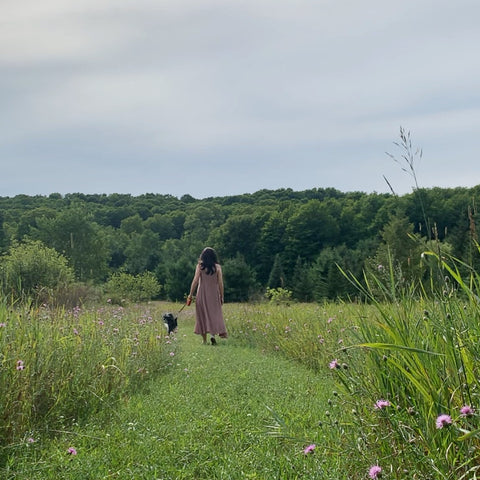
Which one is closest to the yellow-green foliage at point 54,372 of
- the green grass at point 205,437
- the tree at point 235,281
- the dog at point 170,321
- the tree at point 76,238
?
the green grass at point 205,437

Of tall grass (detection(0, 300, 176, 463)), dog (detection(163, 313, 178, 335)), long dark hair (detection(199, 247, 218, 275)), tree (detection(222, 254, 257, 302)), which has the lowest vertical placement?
tree (detection(222, 254, 257, 302))

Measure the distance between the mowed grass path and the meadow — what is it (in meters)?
0.01

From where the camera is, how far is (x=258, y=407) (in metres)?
4.43

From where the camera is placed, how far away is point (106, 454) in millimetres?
3279

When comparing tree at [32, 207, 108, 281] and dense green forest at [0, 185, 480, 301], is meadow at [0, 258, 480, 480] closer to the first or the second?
dense green forest at [0, 185, 480, 301]

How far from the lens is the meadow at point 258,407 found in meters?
2.40

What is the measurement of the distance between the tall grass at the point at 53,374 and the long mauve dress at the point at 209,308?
5.14 metres

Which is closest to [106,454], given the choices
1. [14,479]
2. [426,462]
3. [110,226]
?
[14,479]

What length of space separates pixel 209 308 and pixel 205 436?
742 centimetres

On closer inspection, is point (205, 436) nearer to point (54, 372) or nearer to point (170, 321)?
point (54, 372)

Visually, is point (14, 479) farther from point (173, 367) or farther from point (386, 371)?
point (173, 367)

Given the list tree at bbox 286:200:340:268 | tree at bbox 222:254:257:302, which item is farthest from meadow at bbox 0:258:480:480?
tree at bbox 286:200:340:268

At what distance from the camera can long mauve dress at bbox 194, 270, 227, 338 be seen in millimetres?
10992

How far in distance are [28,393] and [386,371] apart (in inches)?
99.9
